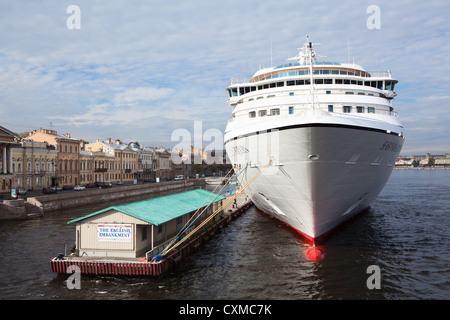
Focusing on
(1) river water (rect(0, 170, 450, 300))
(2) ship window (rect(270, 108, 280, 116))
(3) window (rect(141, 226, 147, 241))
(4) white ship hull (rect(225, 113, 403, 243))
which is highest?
(2) ship window (rect(270, 108, 280, 116))

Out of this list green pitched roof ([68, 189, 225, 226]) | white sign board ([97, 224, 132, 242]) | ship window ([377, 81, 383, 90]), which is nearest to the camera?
white sign board ([97, 224, 132, 242])

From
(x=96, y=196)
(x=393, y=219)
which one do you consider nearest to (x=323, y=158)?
(x=393, y=219)

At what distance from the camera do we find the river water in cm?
1410

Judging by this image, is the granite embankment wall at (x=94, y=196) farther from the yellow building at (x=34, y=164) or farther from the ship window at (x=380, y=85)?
the ship window at (x=380, y=85)

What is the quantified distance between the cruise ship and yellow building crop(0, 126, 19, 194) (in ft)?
111

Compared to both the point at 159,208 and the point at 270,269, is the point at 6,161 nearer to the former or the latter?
the point at 159,208

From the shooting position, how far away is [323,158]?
1505cm

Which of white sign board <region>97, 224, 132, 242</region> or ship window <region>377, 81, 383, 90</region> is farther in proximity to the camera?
ship window <region>377, 81, 383, 90</region>

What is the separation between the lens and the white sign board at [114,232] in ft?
52.2

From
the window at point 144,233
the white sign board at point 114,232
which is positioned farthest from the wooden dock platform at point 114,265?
the window at point 144,233

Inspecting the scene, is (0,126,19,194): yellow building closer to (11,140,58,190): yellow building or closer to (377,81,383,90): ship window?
(11,140,58,190): yellow building

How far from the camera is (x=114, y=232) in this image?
15992 mm

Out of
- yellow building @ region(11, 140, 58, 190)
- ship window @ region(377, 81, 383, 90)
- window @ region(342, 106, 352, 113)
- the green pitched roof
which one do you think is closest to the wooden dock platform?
the green pitched roof

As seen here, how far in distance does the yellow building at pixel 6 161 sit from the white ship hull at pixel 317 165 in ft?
119
